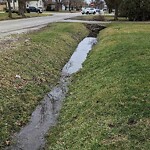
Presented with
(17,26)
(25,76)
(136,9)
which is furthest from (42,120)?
(136,9)

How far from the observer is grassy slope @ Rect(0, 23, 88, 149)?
A: 34.1ft

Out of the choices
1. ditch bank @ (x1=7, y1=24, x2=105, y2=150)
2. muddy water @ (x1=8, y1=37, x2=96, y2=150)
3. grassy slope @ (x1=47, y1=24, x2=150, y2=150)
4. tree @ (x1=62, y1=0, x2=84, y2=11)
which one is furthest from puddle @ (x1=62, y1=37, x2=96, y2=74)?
tree @ (x1=62, y1=0, x2=84, y2=11)

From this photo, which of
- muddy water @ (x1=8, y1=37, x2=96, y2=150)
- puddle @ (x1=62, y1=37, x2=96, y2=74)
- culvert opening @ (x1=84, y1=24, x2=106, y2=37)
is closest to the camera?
muddy water @ (x1=8, y1=37, x2=96, y2=150)

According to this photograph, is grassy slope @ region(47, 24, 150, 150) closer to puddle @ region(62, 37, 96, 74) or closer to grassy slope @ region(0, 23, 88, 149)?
grassy slope @ region(0, 23, 88, 149)

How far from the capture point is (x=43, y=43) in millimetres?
20969

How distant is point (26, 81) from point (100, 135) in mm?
6231

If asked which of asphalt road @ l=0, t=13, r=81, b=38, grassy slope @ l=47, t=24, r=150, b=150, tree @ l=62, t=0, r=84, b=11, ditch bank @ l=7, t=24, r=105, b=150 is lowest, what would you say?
tree @ l=62, t=0, r=84, b=11

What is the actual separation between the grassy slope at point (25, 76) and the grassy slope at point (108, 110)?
3.74 ft

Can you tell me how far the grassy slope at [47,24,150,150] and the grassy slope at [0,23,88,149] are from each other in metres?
1.14

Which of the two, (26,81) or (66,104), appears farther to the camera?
(26,81)

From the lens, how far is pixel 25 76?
14156mm

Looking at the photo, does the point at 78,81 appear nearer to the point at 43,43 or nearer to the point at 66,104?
the point at 66,104

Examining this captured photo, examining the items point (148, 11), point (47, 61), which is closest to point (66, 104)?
point (47, 61)

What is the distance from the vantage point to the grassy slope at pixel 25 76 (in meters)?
10.4
